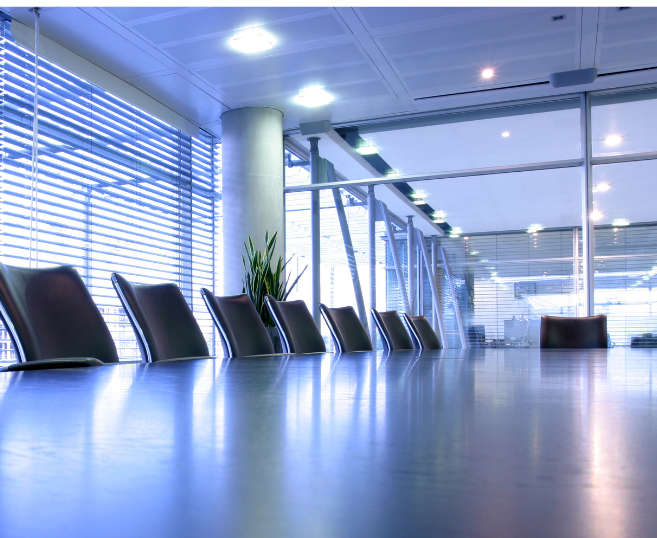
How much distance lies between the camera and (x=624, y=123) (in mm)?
6176

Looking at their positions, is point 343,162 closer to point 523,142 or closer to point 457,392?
point 523,142

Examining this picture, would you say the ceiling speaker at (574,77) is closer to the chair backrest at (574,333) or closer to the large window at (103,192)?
the chair backrest at (574,333)

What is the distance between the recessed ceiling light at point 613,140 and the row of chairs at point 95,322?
448 centimetres

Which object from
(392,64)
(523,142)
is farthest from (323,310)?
(523,142)

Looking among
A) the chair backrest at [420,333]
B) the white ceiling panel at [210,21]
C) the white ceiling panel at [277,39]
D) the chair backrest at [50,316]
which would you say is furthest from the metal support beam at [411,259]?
A: the chair backrest at [50,316]

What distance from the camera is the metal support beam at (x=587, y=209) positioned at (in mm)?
6168

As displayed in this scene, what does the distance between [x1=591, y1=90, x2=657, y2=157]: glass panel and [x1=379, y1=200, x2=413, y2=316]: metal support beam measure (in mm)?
2281

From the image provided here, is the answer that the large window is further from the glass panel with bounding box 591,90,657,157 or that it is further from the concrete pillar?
the glass panel with bounding box 591,90,657,157

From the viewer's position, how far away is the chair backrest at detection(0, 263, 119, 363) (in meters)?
Answer: 1.83

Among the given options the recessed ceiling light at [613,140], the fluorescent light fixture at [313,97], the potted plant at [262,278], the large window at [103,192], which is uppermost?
the fluorescent light fixture at [313,97]

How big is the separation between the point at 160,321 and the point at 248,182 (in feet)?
13.6

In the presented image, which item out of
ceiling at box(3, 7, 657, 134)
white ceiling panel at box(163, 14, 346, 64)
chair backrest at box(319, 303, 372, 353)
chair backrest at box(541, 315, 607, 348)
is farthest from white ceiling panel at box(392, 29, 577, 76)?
chair backrest at box(319, 303, 372, 353)

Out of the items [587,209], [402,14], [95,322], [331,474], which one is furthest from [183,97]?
[331,474]

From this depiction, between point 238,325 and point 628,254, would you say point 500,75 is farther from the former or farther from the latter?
point 238,325
